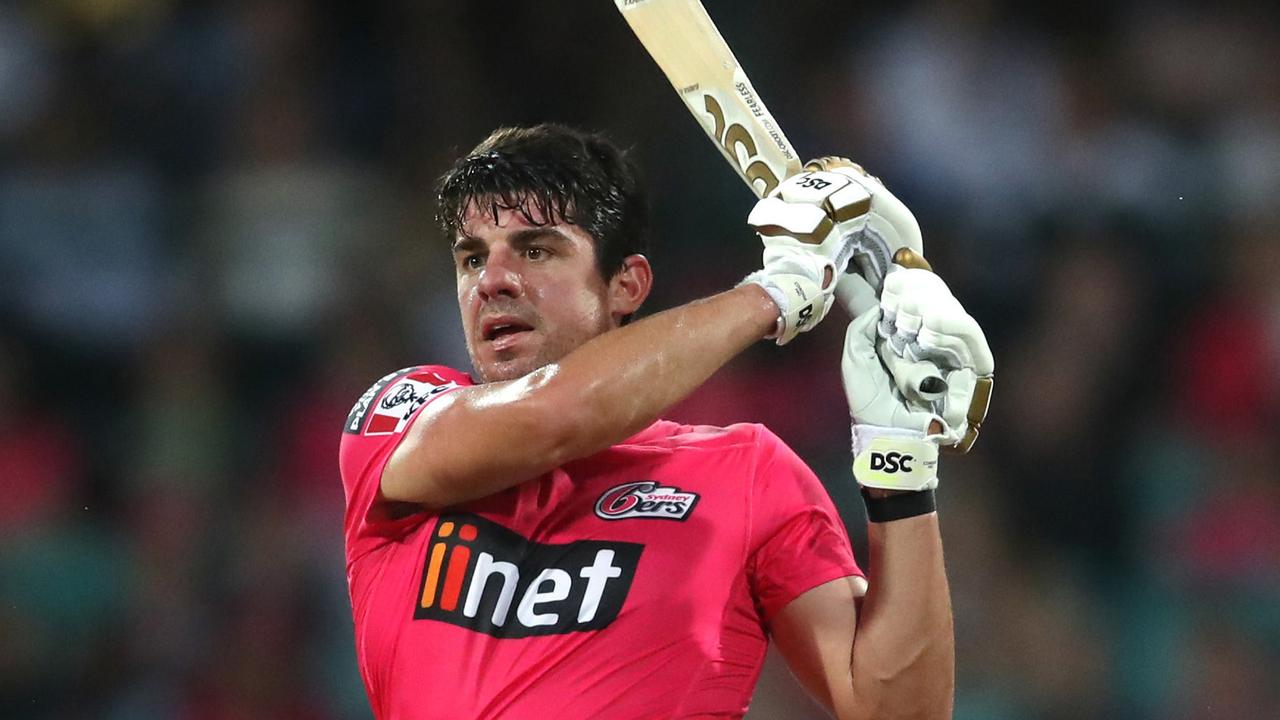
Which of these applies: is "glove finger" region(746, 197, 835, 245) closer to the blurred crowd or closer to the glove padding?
the glove padding

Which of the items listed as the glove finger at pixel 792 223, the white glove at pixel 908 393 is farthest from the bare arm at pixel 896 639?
the glove finger at pixel 792 223

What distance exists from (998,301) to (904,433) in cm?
369

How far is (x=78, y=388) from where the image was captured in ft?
22.9

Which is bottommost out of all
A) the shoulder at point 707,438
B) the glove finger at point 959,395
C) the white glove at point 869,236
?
the glove finger at point 959,395

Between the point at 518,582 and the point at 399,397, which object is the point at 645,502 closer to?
the point at 518,582

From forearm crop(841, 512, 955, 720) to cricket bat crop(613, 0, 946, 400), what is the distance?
81 cm

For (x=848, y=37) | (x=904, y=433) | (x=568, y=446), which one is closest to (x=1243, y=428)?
(x=848, y=37)

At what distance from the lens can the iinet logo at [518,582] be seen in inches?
119

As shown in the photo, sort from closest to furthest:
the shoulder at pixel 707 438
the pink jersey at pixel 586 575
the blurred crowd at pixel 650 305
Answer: the pink jersey at pixel 586 575, the shoulder at pixel 707 438, the blurred crowd at pixel 650 305

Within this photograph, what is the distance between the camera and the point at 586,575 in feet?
10.0

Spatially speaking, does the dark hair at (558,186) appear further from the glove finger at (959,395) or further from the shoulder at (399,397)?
the glove finger at (959,395)

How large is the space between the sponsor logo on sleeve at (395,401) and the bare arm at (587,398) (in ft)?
0.76

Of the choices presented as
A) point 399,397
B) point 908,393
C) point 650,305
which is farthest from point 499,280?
point 650,305

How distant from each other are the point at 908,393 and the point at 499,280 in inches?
Result: 33.2
